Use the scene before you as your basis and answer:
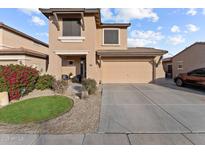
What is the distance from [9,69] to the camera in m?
9.12

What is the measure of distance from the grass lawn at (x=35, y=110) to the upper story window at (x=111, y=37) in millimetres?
10747

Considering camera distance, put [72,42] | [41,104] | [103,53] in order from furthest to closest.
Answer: [103,53] < [72,42] < [41,104]

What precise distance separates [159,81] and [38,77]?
11.8m

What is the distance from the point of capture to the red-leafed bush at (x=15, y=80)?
889 cm

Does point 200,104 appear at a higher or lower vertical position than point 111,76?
lower

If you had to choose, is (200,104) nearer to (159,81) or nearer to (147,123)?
(147,123)

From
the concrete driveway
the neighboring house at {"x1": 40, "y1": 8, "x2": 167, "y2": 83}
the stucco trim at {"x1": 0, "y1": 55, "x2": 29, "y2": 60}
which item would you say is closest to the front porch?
the neighboring house at {"x1": 40, "y1": 8, "x2": 167, "y2": 83}

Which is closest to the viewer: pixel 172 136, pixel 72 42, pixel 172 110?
Result: pixel 172 136

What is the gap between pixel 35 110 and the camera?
7176 millimetres

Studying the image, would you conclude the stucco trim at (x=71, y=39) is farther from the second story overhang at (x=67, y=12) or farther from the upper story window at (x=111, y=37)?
the upper story window at (x=111, y=37)

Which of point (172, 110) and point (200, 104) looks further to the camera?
point (200, 104)

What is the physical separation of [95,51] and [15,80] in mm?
7889
